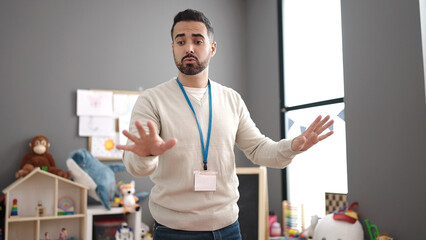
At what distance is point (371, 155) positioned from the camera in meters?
2.50

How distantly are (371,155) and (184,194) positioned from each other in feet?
5.39

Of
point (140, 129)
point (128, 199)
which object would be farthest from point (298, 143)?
point (128, 199)

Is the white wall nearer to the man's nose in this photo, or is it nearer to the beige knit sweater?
the beige knit sweater

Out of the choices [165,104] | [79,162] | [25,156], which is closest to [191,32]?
[165,104]

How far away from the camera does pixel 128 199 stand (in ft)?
10.5

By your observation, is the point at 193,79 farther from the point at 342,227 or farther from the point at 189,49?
the point at 342,227

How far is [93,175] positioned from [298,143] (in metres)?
2.25

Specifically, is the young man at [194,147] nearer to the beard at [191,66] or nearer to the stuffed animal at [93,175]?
the beard at [191,66]

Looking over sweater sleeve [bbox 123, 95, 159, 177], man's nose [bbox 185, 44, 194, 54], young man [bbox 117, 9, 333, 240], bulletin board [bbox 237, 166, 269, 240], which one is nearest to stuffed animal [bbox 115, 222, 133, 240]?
bulletin board [bbox 237, 166, 269, 240]

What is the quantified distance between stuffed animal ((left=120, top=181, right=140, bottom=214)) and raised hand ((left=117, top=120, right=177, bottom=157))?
2228mm

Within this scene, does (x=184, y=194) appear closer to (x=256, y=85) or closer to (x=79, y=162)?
(x=79, y=162)

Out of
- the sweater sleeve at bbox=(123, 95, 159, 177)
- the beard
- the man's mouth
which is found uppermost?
the man's mouth

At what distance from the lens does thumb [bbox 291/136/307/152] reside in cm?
130

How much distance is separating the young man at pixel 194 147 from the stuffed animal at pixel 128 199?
1.92m
